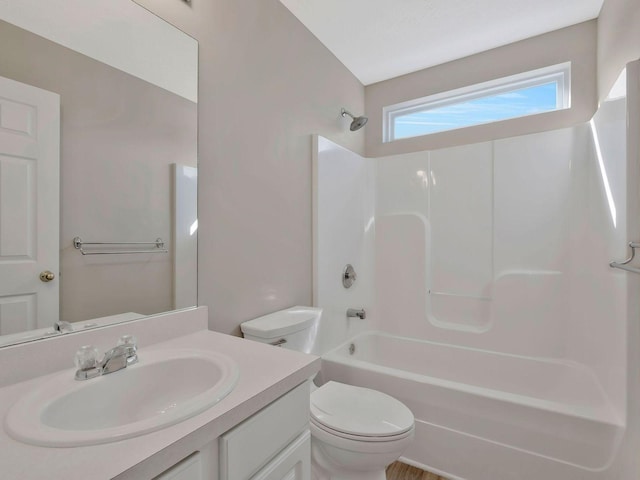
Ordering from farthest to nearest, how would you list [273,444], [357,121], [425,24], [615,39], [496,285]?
1. [357,121]
2. [496,285]
3. [425,24]
4. [615,39]
5. [273,444]

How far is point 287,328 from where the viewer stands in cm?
147

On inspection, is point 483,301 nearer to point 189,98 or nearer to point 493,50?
point 493,50

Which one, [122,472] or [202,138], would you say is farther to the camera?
[202,138]

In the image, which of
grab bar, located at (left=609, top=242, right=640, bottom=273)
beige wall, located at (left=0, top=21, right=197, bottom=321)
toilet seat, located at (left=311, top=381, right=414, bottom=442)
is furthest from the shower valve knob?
grab bar, located at (left=609, top=242, right=640, bottom=273)

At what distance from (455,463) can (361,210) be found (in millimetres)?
1749

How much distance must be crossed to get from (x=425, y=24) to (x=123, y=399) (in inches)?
96.9

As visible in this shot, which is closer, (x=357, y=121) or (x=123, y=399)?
(x=123, y=399)

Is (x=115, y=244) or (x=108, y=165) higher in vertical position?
(x=108, y=165)

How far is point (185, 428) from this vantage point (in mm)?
596

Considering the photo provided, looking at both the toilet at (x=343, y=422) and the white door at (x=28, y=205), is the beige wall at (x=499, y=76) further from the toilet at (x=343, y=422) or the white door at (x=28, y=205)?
the white door at (x=28, y=205)

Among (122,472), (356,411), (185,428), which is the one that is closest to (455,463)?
(356,411)

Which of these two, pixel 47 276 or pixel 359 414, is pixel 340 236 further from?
pixel 47 276

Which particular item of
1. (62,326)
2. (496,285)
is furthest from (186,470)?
(496,285)

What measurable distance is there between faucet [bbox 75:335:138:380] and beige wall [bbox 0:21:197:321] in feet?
0.58
